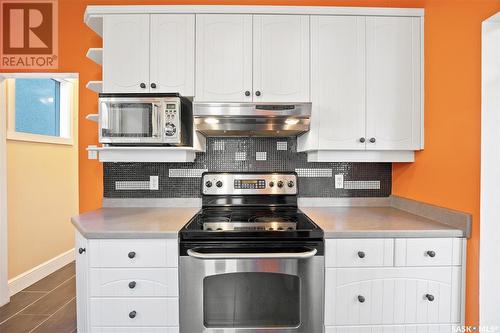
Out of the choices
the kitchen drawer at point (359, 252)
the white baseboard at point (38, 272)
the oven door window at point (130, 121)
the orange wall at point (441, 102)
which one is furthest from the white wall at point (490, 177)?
the white baseboard at point (38, 272)

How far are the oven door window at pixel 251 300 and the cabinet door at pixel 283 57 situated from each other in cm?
112

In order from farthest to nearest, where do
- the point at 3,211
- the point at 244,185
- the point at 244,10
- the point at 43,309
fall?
the point at 3,211 → the point at 43,309 → the point at 244,185 → the point at 244,10

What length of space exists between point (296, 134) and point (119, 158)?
126cm

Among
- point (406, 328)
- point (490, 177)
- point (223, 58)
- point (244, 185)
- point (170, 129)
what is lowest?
point (406, 328)

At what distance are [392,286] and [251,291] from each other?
2.45 ft

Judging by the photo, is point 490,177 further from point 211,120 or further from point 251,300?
point 211,120

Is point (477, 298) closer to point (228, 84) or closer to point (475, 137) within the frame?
point (475, 137)

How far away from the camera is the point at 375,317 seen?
1.61m

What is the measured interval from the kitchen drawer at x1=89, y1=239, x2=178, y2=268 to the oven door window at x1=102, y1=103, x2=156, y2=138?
648 millimetres

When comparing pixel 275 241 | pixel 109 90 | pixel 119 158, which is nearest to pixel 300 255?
pixel 275 241

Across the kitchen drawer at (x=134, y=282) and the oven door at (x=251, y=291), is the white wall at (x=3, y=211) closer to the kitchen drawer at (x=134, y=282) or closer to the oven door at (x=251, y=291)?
the kitchen drawer at (x=134, y=282)

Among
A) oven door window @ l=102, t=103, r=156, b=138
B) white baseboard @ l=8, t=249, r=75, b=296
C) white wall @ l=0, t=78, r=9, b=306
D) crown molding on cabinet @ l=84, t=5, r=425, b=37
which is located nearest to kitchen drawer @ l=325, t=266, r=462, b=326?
oven door window @ l=102, t=103, r=156, b=138

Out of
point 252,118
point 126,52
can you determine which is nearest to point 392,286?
point 252,118

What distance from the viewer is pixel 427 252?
1.60 metres
